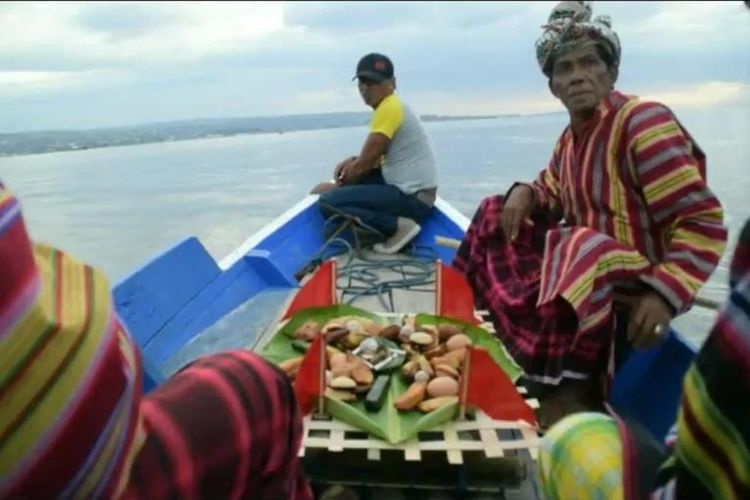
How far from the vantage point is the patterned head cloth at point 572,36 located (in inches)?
66.9

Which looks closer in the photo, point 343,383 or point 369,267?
point 343,383

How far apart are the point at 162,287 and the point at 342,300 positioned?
71cm

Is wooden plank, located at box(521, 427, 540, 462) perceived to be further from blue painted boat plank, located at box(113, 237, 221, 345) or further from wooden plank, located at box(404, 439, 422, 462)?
blue painted boat plank, located at box(113, 237, 221, 345)

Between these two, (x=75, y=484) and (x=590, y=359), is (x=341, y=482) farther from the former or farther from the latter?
(x=75, y=484)

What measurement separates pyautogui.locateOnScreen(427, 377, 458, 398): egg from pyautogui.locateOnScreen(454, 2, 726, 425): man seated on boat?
0.26 m

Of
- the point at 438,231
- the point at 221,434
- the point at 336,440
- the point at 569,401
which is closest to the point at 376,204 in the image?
the point at 438,231

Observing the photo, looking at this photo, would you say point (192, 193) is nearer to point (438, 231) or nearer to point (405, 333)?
point (438, 231)

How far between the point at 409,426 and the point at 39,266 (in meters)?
0.93

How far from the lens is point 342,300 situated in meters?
2.63

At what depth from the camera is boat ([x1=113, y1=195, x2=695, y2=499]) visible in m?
1.38

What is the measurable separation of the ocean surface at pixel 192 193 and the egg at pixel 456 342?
557 millimetres

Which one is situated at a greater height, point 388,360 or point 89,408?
point 89,408

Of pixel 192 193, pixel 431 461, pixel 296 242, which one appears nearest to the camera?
pixel 431 461

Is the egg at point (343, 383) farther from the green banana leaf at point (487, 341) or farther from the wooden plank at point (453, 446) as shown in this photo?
the green banana leaf at point (487, 341)
